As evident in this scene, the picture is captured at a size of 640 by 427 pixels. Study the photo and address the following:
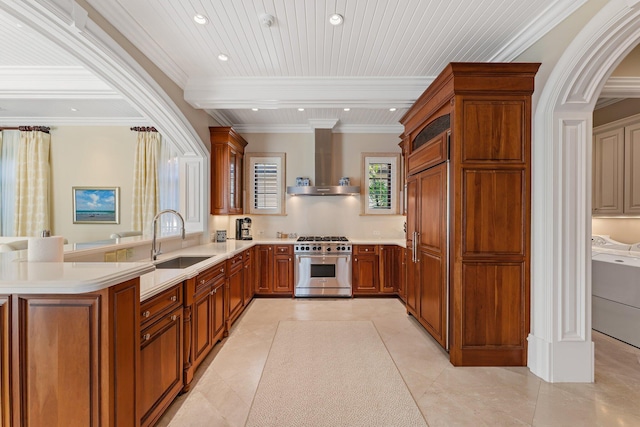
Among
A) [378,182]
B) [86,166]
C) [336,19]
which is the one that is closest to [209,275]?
[336,19]

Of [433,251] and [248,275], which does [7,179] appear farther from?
[433,251]

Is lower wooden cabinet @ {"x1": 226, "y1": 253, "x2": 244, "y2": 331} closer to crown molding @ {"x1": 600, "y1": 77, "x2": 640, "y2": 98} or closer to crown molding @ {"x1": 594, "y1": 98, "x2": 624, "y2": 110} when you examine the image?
crown molding @ {"x1": 600, "y1": 77, "x2": 640, "y2": 98}

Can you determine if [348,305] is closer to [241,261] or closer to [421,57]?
[241,261]

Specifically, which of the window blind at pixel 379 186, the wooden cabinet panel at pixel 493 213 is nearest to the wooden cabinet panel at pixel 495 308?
the wooden cabinet panel at pixel 493 213

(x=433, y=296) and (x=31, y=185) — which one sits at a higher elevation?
(x=31, y=185)

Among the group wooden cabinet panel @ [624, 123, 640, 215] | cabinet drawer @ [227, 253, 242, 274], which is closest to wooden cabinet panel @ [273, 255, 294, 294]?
cabinet drawer @ [227, 253, 242, 274]

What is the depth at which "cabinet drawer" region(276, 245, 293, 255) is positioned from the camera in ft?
15.0

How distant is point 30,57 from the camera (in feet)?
9.52

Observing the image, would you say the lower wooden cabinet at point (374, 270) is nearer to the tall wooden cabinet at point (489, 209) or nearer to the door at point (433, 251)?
the door at point (433, 251)

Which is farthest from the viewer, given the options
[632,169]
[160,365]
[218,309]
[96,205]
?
[96,205]

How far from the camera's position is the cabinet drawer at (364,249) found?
456 centimetres

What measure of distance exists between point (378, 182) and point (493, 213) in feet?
9.30

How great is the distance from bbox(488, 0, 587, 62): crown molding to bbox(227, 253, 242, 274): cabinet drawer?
3.65m

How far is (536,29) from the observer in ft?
7.86
